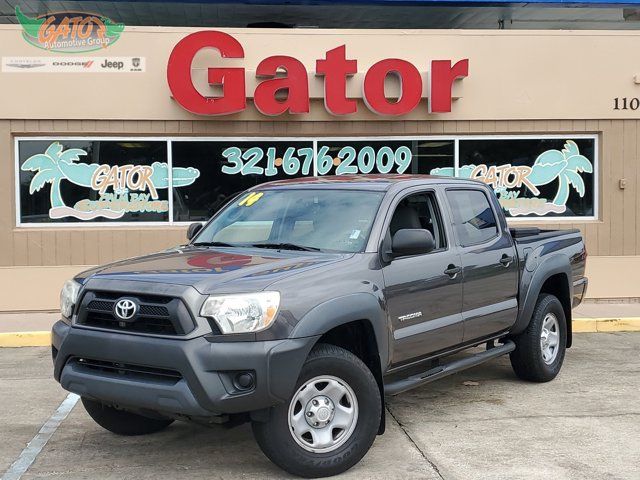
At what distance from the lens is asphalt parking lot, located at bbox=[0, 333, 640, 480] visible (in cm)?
492

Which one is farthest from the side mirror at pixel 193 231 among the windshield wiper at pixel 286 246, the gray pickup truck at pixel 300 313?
the windshield wiper at pixel 286 246

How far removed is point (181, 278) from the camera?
4.57m

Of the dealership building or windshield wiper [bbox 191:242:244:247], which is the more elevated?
the dealership building

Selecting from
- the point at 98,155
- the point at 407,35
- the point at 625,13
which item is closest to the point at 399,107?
the point at 407,35

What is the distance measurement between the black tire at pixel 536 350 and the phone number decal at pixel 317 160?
531 centimetres

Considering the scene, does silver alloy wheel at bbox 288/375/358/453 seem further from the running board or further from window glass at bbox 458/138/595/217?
window glass at bbox 458/138/595/217

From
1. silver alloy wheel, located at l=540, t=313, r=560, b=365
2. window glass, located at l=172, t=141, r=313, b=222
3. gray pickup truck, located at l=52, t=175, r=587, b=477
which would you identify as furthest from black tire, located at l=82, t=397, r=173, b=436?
window glass, located at l=172, t=141, r=313, b=222

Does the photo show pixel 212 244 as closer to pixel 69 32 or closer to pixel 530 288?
pixel 530 288

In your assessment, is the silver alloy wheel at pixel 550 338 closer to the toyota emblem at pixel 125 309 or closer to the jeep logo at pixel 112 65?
the toyota emblem at pixel 125 309

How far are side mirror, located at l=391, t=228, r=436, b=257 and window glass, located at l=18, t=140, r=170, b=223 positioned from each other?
23.6 ft

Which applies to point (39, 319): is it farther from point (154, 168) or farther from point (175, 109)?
point (175, 109)

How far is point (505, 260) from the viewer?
21.4 feet

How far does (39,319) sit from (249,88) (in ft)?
14.8

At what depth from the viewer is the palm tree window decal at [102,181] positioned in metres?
11.6
